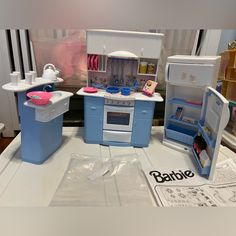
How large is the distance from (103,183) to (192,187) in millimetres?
351

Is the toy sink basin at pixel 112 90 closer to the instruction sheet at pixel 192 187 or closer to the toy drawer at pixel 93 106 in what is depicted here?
the toy drawer at pixel 93 106

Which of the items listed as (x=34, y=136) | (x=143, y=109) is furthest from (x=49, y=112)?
(x=143, y=109)

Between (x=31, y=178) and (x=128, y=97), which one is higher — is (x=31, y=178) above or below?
below

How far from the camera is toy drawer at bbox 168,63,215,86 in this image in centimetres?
91

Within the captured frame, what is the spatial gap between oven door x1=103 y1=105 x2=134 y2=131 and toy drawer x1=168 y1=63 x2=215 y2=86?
0.88 ft

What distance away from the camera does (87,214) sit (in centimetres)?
25

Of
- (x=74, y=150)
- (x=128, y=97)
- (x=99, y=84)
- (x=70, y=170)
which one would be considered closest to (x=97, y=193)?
Result: (x=70, y=170)

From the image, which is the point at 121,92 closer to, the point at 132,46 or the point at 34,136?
the point at 132,46

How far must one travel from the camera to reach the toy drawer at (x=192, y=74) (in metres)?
0.91

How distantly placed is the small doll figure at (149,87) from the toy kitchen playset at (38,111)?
1.33ft

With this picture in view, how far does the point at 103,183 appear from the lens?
Answer: 819 millimetres

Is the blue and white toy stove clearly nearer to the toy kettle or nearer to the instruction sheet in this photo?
the toy kettle

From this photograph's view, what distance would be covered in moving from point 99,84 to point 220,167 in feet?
2.45
